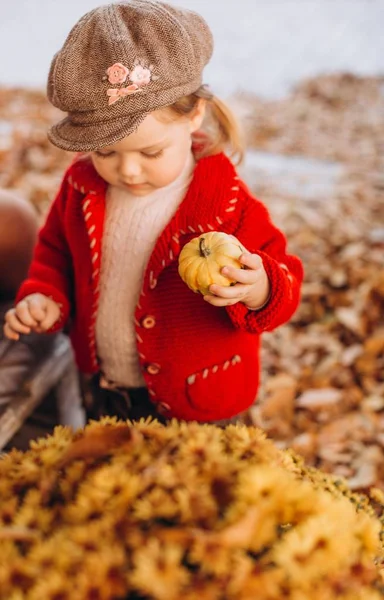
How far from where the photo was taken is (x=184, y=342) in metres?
1.30

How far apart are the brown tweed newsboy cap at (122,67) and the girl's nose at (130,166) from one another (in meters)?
0.08

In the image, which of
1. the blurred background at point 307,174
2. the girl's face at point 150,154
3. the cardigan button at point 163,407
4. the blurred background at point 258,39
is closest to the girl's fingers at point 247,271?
the girl's face at point 150,154

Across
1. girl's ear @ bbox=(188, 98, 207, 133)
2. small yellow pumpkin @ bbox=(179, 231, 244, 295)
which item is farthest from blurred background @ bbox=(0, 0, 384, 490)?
girl's ear @ bbox=(188, 98, 207, 133)

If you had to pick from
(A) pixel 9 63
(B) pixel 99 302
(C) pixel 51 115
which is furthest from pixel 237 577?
(A) pixel 9 63

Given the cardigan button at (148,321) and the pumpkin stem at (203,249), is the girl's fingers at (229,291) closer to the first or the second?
the pumpkin stem at (203,249)

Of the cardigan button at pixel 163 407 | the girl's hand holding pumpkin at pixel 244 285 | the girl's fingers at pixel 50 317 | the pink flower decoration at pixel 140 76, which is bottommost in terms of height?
the cardigan button at pixel 163 407

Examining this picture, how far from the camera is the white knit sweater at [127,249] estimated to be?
1.31 metres

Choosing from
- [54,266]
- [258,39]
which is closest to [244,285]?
[54,266]

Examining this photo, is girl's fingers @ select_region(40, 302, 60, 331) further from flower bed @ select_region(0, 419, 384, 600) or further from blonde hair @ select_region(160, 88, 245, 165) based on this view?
flower bed @ select_region(0, 419, 384, 600)

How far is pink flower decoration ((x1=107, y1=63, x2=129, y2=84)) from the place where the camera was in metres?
1.04

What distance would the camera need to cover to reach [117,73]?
40.9 inches

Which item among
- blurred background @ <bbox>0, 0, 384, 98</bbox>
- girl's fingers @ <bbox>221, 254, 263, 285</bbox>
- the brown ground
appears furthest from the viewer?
blurred background @ <bbox>0, 0, 384, 98</bbox>

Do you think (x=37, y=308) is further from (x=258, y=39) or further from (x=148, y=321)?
(x=258, y=39)

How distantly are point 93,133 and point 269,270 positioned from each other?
41 centimetres
